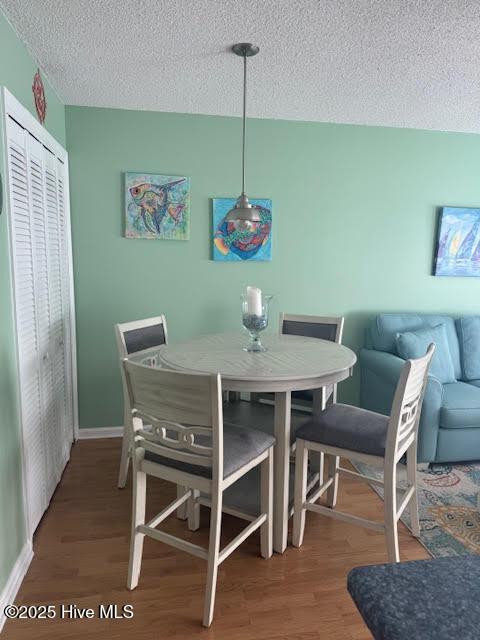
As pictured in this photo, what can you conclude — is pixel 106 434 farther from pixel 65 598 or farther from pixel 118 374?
pixel 65 598

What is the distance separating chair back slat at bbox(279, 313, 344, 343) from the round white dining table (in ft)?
1.24

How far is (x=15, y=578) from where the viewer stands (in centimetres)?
178

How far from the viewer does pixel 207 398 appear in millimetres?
1520

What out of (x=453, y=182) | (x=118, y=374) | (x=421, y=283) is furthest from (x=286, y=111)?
(x=118, y=374)

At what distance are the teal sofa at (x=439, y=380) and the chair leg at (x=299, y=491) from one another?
1087 mm

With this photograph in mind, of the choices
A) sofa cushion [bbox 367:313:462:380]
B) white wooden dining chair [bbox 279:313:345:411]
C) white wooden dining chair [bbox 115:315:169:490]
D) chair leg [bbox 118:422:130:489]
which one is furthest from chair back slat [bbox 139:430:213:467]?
sofa cushion [bbox 367:313:462:380]

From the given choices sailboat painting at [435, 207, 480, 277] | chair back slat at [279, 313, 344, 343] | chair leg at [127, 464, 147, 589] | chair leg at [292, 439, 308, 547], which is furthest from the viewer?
sailboat painting at [435, 207, 480, 277]

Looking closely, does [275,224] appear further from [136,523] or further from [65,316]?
[136,523]

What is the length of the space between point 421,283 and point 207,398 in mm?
2710

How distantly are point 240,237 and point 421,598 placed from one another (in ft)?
9.43

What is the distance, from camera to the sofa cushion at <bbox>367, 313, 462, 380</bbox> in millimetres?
3326

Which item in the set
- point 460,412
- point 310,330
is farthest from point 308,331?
point 460,412

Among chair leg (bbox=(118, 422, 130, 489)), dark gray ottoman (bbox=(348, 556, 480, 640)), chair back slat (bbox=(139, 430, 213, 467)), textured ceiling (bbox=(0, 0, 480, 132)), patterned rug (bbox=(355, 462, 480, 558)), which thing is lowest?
patterned rug (bbox=(355, 462, 480, 558))

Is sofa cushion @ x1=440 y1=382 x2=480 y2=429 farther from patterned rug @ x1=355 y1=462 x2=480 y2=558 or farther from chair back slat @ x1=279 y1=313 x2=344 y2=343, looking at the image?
chair back slat @ x1=279 y1=313 x2=344 y2=343
